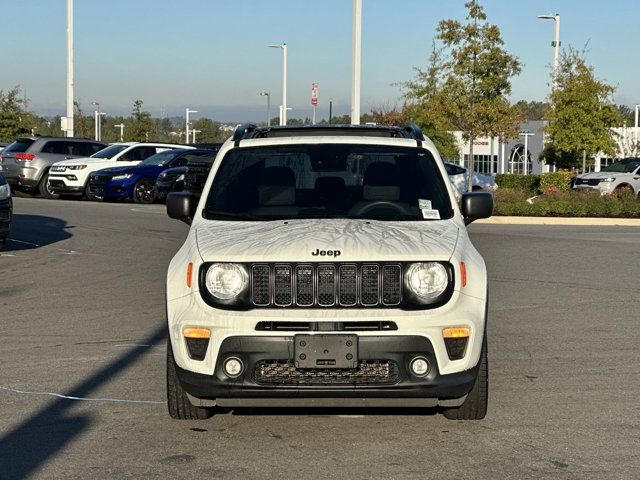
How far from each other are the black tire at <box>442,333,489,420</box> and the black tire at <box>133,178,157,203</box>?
25.8m

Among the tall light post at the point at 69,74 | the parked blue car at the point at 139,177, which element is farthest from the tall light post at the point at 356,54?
the tall light post at the point at 69,74

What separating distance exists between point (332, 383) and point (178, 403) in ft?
3.68

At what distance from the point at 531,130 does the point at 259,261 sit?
7876 cm

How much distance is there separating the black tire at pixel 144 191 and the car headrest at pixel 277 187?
81.1 feet

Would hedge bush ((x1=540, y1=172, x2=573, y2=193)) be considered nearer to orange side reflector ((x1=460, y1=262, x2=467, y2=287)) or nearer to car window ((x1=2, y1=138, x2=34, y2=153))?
car window ((x1=2, y1=138, x2=34, y2=153))

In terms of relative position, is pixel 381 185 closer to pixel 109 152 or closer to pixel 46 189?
pixel 109 152

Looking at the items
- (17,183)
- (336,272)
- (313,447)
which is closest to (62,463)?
(313,447)

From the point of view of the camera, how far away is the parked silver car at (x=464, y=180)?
36281 mm

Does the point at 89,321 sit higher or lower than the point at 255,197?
lower

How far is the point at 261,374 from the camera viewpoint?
638 centimetres

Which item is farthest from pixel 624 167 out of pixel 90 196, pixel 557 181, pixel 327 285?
pixel 327 285

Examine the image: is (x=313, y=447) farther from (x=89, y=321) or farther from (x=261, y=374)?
(x=89, y=321)

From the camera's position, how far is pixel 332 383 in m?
6.39

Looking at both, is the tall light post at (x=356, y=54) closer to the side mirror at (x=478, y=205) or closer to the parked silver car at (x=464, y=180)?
the parked silver car at (x=464, y=180)
